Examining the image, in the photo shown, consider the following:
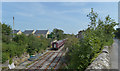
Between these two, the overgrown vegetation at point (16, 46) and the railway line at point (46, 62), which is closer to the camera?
the railway line at point (46, 62)

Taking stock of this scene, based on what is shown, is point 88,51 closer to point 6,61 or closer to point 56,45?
point 6,61

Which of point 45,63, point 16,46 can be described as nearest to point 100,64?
point 45,63

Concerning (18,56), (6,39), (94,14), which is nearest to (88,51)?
(94,14)

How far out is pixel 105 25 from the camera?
38.0 feet

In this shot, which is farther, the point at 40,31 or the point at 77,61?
the point at 40,31

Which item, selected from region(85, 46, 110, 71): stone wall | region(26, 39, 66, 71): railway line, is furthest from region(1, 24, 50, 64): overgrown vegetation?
region(85, 46, 110, 71): stone wall

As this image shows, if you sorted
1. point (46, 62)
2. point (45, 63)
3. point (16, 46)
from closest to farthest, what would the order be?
point (45, 63), point (46, 62), point (16, 46)

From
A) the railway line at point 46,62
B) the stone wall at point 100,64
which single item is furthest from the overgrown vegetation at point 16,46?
the stone wall at point 100,64

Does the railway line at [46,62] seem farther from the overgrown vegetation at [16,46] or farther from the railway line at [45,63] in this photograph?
the overgrown vegetation at [16,46]

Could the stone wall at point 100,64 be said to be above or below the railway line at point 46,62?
above

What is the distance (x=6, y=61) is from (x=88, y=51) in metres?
11.8

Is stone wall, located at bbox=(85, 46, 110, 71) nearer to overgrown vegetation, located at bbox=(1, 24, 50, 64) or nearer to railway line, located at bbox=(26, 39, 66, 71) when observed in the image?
railway line, located at bbox=(26, 39, 66, 71)

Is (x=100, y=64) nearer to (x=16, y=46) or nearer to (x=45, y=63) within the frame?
(x=45, y=63)

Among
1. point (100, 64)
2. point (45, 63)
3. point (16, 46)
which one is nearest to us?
point (100, 64)
